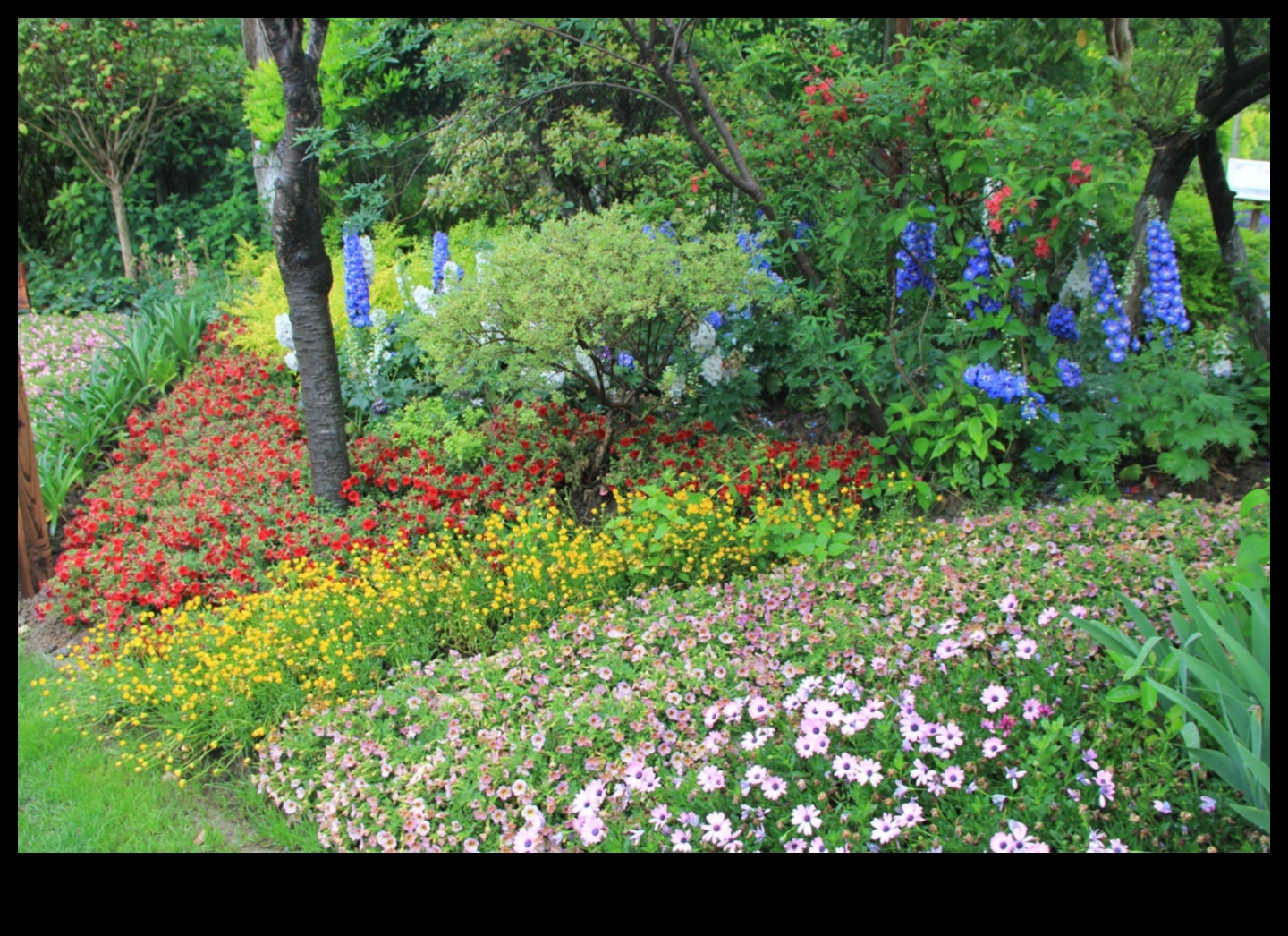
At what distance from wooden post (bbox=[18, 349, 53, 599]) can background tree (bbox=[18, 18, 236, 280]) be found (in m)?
5.88

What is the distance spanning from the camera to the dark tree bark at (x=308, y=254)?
4.08 m

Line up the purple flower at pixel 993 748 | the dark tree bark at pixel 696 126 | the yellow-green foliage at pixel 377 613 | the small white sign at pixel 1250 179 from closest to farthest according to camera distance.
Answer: the purple flower at pixel 993 748 → the yellow-green foliage at pixel 377 613 → the dark tree bark at pixel 696 126 → the small white sign at pixel 1250 179

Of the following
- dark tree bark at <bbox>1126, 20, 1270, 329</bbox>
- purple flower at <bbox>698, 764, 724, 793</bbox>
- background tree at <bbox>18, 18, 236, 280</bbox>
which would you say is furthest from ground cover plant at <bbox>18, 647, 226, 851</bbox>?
background tree at <bbox>18, 18, 236, 280</bbox>

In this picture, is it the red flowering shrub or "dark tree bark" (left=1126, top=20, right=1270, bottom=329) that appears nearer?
the red flowering shrub

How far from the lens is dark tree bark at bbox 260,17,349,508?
13.4ft

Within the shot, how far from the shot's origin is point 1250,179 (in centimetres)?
884

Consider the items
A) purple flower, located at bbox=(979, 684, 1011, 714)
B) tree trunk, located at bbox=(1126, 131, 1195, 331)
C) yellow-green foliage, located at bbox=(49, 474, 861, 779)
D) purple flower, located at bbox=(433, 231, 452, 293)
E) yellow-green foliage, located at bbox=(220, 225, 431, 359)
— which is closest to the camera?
purple flower, located at bbox=(979, 684, 1011, 714)

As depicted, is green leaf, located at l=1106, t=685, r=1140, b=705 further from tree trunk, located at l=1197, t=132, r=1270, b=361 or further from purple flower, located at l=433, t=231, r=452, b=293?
purple flower, located at l=433, t=231, r=452, b=293

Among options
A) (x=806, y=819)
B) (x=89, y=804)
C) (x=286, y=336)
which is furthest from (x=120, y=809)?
(x=286, y=336)

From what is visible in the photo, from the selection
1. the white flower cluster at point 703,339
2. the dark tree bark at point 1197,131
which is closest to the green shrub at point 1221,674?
the dark tree bark at point 1197,131

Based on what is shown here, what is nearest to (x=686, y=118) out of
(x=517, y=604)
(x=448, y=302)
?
(x=448, y=302)

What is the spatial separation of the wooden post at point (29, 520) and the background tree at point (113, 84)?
19.3ft

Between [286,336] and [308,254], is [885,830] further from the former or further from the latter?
[286,336]

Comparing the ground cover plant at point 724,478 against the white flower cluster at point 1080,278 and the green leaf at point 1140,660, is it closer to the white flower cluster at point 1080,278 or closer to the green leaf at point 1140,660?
the green leaf at point 1140,660
